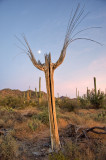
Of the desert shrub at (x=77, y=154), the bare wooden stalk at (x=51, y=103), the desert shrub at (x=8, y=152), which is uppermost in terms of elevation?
the bare wooden stalk at (x=51, y=103)

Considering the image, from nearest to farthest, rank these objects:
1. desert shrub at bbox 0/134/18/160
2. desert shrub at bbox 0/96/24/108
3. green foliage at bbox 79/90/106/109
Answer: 1. desert shrub at bbox 0/134/18/160
2. desert shrub at bbox 0/96/24/108
3. green foliage at bbox 79/90/106/109

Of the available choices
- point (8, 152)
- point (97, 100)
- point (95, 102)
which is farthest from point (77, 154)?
point (95, 102)

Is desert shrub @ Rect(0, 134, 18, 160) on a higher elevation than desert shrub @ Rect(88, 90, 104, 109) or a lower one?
lower

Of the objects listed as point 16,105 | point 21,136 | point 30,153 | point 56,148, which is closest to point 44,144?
point 30,153

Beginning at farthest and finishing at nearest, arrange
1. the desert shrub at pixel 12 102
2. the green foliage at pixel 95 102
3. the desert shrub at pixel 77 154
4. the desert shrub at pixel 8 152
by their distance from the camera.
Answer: the green foliage at pixel 95 102 → the desert shrub at pixel 12 102 → the desert shrub at pixel 8 152 → the desert shrub at pixel 77 154

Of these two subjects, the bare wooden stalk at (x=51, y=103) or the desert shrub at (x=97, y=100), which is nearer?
the bare wooden stalk at (x=51, y=103)

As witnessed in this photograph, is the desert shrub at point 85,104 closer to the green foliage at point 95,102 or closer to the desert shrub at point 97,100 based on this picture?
the green foliage at point 95,102

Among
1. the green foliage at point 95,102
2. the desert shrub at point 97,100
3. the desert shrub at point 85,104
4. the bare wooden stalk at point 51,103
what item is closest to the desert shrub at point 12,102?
the desert shrub at point 85,104

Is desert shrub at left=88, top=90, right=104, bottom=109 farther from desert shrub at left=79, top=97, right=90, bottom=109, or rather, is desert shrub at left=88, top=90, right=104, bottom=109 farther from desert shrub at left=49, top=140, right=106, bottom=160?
desert shrub at left=49, top=140, right=106, bottom=160

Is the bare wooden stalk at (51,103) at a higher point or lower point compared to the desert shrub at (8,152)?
higher

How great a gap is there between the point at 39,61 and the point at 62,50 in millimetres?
805

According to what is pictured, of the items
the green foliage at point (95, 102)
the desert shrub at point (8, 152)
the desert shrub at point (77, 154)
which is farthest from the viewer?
the green foliage at point (95, 102)

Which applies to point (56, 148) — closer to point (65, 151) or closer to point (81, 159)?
point (65, 151)

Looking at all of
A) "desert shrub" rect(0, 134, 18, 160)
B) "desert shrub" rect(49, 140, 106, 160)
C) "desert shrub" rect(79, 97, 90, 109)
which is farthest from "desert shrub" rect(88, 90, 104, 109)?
"desert shrub" rect(0, 134, 18, 160)
